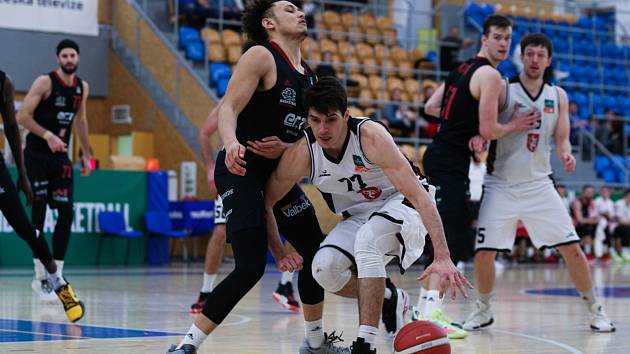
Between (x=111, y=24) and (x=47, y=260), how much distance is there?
15.1 metres

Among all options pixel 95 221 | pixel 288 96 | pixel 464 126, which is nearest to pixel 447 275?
pixel 288 96

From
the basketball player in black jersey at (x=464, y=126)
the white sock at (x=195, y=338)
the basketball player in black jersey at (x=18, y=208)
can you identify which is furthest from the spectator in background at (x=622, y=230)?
the white sock at (x=195, y=338)

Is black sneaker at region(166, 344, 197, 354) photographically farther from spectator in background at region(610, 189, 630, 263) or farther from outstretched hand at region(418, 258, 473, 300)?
spectator in background at region(610, 189, 630, 263)

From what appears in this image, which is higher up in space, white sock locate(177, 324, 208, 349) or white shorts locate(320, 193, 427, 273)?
white shorts locate(320, 193, 427, 273)

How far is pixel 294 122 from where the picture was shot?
6.52 metres

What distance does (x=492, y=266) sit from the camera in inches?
336

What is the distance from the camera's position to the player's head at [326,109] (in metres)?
5.87

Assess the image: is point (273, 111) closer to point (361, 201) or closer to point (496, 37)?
point (361, 201)

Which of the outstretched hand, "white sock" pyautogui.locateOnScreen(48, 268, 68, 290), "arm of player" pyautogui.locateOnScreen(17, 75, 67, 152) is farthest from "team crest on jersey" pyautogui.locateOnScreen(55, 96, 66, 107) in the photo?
the outstretched hand

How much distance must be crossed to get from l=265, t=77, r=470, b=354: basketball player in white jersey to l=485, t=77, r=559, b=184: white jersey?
2307 mm

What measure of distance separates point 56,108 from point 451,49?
50.8 feet

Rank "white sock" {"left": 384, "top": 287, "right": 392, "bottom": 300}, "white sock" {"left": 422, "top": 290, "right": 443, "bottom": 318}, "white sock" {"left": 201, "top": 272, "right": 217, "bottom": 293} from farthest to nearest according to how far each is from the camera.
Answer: "white sock" {"left": 201, "top": 272, "right": 217, "bottom": 293}
"white sock" {"left": 422, "top": 290, "right": 443, "bottom": 318}
"white sock" {"left": 384, "top": 287, "right": 392, "bottom": 300}

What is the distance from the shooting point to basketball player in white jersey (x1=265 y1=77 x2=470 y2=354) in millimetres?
5895

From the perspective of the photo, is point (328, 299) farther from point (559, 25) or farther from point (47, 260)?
point (559, 25)
